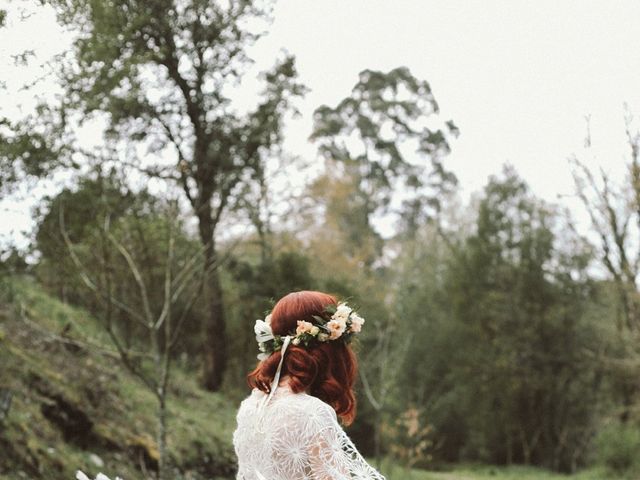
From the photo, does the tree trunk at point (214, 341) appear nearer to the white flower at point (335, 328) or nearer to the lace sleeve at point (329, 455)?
the white flower at point (335, 328)

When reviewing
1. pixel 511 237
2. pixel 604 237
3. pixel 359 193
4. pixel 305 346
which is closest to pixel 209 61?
pixel 604 237

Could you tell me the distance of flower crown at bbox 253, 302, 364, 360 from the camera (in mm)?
2945

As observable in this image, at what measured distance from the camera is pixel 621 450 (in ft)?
55.2

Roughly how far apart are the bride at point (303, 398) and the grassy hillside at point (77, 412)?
408 centimetres

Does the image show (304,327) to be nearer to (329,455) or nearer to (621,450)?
(329,455)

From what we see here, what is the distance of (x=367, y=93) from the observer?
108 feet

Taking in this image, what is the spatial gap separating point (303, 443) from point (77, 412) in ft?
21.1

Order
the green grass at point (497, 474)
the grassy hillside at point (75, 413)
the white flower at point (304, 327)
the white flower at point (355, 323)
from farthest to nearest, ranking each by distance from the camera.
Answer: the green grass at point (497, 474), the grassy hillside at point (75, 413), the white flower at point (355, 323), the white flower at point (304, 327)

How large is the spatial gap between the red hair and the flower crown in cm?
2

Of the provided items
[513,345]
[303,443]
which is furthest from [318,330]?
[513,345]

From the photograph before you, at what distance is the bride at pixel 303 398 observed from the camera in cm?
284

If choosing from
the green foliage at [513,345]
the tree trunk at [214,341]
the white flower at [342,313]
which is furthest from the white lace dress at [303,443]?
the green foliage at [513,345]

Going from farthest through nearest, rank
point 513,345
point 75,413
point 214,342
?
point 513,345
point 214,342
point 75,413

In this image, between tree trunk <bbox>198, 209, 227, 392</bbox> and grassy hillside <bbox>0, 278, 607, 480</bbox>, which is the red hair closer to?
grassy hillside <bbox>0, 278, 607, 480</bbox>
